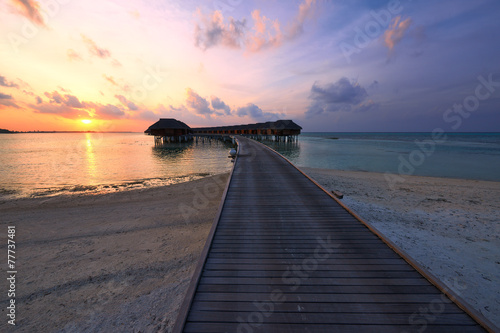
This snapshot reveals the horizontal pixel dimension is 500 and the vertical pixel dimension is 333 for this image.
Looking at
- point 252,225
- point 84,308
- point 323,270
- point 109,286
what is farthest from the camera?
point 252,225

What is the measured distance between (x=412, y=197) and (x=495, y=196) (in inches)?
223

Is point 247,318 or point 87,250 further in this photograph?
point 87,250

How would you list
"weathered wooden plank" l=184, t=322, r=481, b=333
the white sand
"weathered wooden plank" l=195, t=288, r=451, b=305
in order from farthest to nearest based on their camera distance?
1. the white sand
2. "weathered wooden plank" l=195, t=288, r=451, b=305
3. "weathered wooden plank" l=184, t=322, r=481, b=333

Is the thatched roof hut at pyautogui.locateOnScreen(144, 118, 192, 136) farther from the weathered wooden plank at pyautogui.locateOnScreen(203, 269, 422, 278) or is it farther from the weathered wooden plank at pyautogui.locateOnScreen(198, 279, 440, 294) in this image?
the weathered wooden plank at pyautogui.locateOnScreen(198, 279, 440, 294)

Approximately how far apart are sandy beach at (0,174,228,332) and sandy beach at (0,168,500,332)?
0.08ft

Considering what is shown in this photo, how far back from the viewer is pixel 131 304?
4512 millimetres

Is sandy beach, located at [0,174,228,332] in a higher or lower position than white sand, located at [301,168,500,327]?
lower

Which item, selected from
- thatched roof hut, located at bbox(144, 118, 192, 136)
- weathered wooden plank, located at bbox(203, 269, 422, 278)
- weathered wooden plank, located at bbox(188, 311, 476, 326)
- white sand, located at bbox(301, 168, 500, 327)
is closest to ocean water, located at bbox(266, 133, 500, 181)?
white sand, located at bbox(301, 168, 500, 327)

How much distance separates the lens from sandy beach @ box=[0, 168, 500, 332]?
14.4 ft

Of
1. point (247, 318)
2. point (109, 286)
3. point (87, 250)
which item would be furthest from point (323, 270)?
point (87, 250)

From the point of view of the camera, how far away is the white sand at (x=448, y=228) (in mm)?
5051

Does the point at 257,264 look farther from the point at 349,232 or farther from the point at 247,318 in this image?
the point at 349,232

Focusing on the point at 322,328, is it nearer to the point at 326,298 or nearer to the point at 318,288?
the point at 326,298

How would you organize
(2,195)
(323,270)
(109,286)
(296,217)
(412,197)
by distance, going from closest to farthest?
(323,270) → (109,286) → (296,217) → (412,197) → (2,195)
